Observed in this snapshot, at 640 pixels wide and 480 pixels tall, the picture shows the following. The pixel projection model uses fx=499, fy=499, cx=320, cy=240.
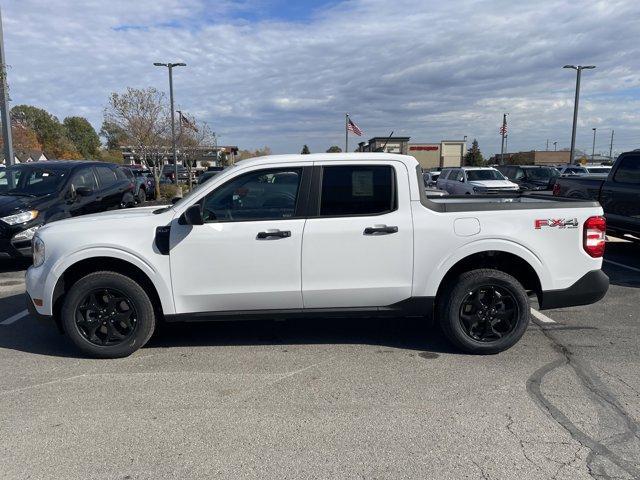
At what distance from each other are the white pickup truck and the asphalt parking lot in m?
0.42

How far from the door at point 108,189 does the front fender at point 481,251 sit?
25.2ft

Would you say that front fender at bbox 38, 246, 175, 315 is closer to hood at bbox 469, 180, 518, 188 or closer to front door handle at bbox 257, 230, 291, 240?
front door handle at bbox 257, 230, 291, 240

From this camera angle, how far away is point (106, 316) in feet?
14.7

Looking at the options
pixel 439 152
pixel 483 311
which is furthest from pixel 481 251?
pixel 439 152

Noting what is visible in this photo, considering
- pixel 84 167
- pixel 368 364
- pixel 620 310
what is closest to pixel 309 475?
pixel 368 364

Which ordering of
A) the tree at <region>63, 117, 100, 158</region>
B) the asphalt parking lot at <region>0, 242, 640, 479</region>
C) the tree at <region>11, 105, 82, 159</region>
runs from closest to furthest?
the asphalt parking lot at <region>0, 242, 640, 479</region>, the tree at <region>11, 105, 82, 159</region>, the tree at <region>63, 117, 100, 158</region>

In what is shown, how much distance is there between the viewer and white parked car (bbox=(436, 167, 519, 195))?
19.7m

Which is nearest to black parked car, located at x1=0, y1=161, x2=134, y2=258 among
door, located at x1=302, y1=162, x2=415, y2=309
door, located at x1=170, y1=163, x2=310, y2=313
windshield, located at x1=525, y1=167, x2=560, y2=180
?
door, located at x1=170, y1=163, x2=310, y2=313

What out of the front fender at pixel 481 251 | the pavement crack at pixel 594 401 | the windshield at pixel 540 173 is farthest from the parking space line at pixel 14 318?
the windshield at pixel 540 173

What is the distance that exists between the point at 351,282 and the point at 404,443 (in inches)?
63.1

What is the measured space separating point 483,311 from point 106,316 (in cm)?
341

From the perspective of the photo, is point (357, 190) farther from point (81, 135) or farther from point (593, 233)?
point (81, 135)

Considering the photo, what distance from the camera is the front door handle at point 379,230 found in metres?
4.37

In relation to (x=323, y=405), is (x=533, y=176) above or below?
above
